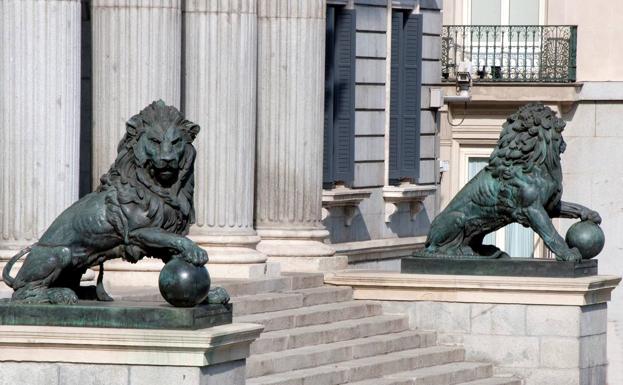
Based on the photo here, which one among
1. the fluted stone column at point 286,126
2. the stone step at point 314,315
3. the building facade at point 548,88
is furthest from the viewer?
the building facade at point 548,88

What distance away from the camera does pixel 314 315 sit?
23172 mm

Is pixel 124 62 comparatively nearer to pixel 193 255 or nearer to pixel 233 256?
pixel 233 256

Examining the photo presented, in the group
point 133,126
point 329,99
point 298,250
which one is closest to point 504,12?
point 329,99

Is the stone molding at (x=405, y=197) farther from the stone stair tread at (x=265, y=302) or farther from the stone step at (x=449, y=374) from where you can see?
the stone stair tread at (x=265, y=302)

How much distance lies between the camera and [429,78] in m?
32.0

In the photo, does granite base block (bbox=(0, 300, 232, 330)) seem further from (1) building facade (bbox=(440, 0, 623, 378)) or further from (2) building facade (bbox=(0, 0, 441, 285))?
(1) building facade (bbox=(440, 0, 623, 378))

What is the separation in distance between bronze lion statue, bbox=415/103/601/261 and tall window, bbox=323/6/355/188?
4178 mm

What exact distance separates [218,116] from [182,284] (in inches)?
311

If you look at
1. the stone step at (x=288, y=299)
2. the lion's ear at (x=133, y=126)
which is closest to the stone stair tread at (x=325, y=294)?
the stone step at (x=288, y=299)

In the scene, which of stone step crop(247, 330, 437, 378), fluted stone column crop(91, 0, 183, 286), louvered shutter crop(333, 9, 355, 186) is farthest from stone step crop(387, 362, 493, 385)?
louvered shutter crop(333, 9, 355, 186)

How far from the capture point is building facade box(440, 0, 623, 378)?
37000mm

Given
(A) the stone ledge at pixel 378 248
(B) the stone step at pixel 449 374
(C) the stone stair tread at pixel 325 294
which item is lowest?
(B) the stone step at pixel 449 374

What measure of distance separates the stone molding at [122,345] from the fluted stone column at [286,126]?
890cm

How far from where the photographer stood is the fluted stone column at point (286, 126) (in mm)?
25719
